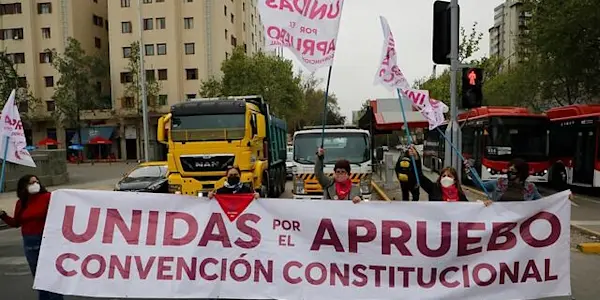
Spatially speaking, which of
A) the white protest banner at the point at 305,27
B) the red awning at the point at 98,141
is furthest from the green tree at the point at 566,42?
the red awning at the point at 98,141

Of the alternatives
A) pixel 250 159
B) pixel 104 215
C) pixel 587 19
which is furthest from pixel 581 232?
pixel 587 19

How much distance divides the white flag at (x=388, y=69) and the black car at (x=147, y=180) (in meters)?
9.64

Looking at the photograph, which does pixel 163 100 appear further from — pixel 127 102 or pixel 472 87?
pixel 472 87

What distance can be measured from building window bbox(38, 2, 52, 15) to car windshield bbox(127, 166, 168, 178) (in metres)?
47.1

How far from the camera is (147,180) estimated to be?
16.3 m

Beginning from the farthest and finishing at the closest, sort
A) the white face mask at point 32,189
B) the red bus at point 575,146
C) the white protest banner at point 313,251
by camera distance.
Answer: the red bus at point 575,146, the white face mask at point 32,189, the white protest banner at point 313,251

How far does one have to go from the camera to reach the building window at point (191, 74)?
53.4 m

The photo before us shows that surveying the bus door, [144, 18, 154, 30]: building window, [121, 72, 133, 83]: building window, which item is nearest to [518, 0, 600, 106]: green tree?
the bus door

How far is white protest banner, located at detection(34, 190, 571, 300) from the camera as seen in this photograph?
5.19 m

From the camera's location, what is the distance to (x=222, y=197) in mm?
5477

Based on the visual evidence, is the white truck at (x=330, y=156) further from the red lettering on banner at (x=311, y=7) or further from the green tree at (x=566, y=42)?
the green tree at (x=566, y=42)

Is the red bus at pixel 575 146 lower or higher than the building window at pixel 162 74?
lower

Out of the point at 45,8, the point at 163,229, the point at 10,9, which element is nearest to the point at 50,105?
the point at 45,8

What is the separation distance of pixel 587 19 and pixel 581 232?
1229cm
